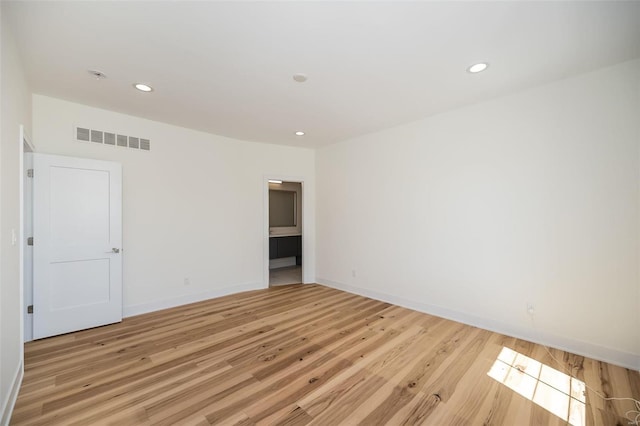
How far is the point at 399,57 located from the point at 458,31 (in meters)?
0.47

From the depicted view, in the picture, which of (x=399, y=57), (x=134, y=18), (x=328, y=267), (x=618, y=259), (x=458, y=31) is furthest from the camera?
(x=328, y=267)

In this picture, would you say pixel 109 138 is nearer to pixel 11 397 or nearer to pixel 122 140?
pixel 122 140

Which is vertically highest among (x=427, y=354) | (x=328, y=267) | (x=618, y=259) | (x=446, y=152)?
(x=446, y=152)

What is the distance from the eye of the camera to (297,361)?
8.37 feet

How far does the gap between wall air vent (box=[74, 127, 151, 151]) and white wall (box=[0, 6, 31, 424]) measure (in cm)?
101

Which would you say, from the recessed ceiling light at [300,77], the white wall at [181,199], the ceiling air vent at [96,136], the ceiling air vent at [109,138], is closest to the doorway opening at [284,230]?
the white wall at [181,199]

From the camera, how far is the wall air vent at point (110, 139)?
11.0ft

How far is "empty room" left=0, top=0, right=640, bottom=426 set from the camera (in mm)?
1900

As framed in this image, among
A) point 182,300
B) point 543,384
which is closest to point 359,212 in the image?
point 543,384

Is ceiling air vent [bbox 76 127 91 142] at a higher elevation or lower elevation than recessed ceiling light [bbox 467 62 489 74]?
lower

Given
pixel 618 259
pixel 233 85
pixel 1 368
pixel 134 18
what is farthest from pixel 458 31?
pixel 1 368

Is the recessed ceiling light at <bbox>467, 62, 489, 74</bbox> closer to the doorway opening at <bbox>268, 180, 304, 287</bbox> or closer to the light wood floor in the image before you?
the light wood floor

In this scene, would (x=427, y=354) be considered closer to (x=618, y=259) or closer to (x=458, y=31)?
(x=618, y=259)

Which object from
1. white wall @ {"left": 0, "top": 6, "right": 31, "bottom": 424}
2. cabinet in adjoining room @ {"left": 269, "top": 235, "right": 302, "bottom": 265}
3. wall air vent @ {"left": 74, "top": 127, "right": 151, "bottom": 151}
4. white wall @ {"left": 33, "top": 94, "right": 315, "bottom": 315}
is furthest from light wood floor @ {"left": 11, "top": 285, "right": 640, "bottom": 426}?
cabinet in adjoining room @ {"left": 269, "top": 235, "right": 302, "bottom": 265}
